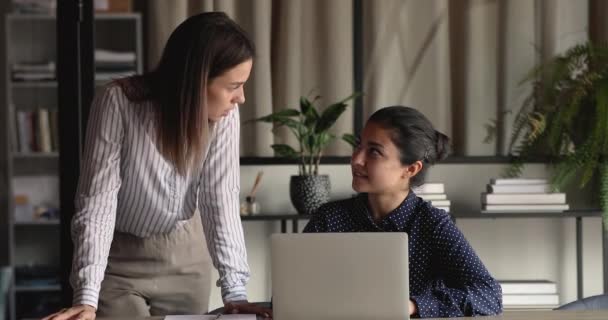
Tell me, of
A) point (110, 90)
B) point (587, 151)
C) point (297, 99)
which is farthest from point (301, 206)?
point (110, 90)

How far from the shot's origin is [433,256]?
2080 mm

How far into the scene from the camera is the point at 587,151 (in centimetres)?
365

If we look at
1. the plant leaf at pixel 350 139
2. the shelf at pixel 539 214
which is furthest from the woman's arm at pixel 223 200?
the shelf at pixel 539 214

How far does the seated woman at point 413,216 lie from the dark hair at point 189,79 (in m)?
0.40

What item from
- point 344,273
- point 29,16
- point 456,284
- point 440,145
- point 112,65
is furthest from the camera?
point 29,16

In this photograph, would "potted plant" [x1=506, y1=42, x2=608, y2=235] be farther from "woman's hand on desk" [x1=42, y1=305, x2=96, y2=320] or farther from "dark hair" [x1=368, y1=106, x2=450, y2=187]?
"woman's hand on desk" [x1=42, y1=305, x2=96, y2=320]

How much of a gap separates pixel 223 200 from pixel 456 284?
20.9 inches

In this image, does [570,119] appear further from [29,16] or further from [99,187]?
[29,16]

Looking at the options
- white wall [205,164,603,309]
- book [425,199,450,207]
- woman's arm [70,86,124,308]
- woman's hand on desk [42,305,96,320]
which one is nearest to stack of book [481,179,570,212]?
book [425,199,450,207]

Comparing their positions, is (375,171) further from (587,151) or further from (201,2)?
(201,2)

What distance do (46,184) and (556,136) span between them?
287 centimetres

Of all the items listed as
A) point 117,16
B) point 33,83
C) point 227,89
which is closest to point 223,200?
point 227,89

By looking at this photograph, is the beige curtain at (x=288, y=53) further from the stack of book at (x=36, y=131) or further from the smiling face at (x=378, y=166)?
the smiling face at (x=378, y=166)

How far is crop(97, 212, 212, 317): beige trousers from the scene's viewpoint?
2.10 metres
